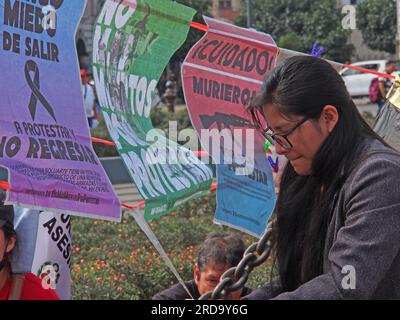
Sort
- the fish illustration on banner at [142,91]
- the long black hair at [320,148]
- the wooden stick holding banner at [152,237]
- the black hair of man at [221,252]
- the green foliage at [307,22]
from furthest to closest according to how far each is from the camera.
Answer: the green foliage at [307,22] → the black hair of man at [221,252] → the fish illustration on banner at [142,91] → the wooden stick holding banner at [152,237] → the long black hair at [320,148]

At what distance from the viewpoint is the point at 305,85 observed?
2189 mm

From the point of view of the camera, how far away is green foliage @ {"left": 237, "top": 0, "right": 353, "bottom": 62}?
28562mm

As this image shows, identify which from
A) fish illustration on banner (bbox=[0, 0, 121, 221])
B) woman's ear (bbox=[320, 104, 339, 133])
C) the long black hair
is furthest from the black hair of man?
woman's ear (bbox=[320, 104, 339, 133])

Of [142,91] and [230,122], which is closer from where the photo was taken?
[142,91]

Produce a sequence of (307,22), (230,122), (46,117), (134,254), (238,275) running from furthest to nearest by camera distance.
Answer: (307,22) < (134,254) < (230,122) < (46,117) < (238,275)

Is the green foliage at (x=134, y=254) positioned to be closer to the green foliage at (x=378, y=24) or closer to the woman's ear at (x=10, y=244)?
the woman's ear at (x=10, y=244)

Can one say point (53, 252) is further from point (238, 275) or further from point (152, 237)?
point (238, 275)

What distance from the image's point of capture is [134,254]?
6.41 m

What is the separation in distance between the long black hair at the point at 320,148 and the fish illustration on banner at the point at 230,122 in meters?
1.61

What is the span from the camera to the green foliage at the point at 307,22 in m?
28.6

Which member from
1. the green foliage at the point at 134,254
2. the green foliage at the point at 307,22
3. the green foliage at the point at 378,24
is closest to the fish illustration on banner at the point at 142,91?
the green foliage at the point at 134,254

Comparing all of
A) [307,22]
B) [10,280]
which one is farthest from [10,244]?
[307,22]

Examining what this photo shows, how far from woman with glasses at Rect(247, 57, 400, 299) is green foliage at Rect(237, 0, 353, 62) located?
945 inches

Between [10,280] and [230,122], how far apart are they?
4.87 feet
